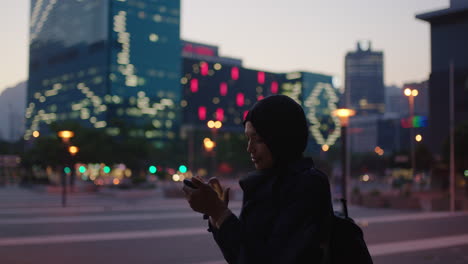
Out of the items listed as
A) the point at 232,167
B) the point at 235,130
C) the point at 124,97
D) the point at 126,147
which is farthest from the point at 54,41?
the point at 126,147

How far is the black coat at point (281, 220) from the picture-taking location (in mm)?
1810

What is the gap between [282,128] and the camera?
2.02 meters

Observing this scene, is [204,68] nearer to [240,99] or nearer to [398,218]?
[240,99]

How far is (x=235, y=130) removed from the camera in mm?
162000

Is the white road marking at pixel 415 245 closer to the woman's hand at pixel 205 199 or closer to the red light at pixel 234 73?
the woman's hand at pixel 205 199

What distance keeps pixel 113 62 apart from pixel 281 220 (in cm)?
13696

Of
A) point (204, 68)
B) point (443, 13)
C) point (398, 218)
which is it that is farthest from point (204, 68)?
point (398, 218)

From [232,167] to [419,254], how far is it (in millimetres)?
99774

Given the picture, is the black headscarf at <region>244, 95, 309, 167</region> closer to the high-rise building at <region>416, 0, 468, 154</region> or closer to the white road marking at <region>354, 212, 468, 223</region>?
the white road marking at <region>354, 212, 468, 223</region>

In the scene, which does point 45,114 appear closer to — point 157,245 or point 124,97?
point 124,97

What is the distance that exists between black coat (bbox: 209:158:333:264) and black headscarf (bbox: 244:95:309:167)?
0.06m

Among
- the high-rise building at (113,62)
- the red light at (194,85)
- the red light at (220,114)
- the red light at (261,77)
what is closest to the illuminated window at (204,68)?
the red light at (194,85)

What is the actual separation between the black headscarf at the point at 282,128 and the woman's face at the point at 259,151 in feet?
0.06

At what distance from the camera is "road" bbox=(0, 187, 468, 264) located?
12031 millimetres
